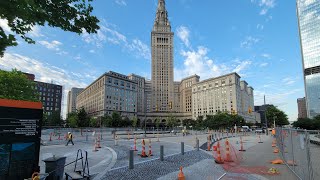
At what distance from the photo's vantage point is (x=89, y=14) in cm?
693

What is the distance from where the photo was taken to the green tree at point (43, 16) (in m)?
5.06

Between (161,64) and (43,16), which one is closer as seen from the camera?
(43,16)

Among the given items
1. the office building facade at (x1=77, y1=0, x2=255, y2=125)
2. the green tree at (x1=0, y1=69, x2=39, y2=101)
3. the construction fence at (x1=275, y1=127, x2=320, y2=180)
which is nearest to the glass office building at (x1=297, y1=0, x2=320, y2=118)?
the office building facade at (x1=77, y1=0, x2=255, y2=125)

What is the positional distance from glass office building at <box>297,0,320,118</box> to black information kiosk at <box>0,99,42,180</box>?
480ft

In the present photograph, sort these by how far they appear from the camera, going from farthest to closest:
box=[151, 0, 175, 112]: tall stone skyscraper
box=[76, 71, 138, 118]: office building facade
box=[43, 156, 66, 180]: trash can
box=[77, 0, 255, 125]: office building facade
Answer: box=[151, 0, 175, 112]: tall stone skyscraper → box=[77, 0, 255, 125]: office building facade → box=[76, 71, 138, 118]: office building facade → box=[43, 156, 66, 180]: trash can

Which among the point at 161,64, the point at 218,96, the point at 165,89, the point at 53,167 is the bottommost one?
the point at 53,167

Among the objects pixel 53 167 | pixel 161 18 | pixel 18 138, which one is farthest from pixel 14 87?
pixel 161 18

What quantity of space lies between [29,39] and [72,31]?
122cm

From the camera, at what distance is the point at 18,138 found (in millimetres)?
6887

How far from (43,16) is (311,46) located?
489 feet

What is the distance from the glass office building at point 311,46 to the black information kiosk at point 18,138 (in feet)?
480

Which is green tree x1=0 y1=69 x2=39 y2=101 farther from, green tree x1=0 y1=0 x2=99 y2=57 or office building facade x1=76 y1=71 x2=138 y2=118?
office building facade x1=76 y1=71 x2=138 y2=118

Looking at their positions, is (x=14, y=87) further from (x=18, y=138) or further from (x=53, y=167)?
(x=53, y=167)

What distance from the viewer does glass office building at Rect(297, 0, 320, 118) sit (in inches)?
4852
